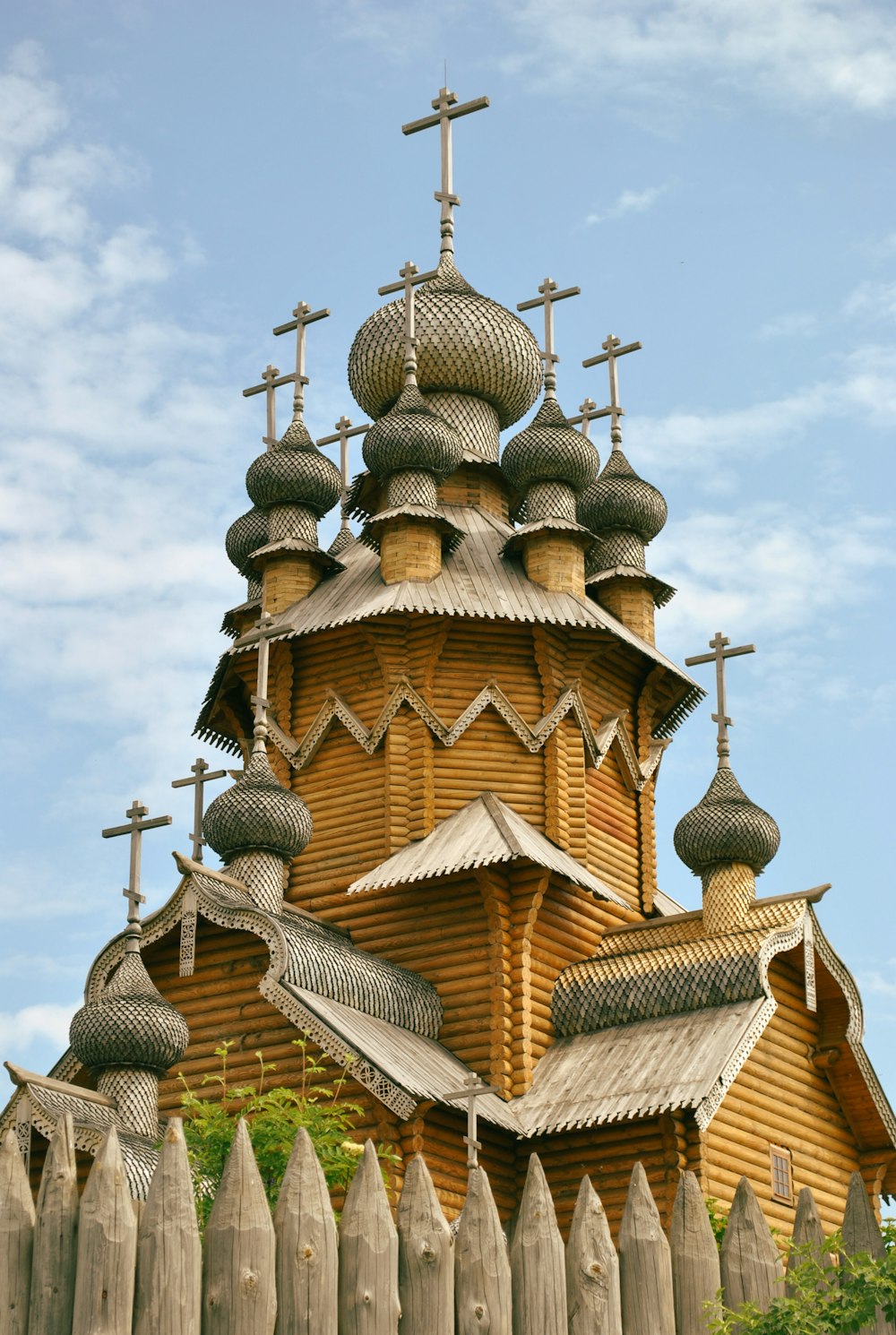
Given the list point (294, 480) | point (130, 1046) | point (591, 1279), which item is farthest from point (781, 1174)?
point (591, 1279)

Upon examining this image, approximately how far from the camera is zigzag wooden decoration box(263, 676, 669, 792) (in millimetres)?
16047

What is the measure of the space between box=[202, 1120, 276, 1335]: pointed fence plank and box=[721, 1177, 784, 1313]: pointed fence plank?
4.78ft

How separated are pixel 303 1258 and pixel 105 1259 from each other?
22.0 inches

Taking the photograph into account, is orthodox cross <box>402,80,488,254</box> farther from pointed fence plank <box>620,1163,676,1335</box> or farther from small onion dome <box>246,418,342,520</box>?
pointed fence plank <box>620,1163,676,1335</box>

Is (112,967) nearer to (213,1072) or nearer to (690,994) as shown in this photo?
(213,1072)

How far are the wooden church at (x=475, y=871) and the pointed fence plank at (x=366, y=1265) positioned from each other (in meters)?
5.52

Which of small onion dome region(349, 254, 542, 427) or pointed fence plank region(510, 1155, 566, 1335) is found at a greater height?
small onion dome region(349, 254, 542, 427)

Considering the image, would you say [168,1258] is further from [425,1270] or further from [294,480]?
[294,480]

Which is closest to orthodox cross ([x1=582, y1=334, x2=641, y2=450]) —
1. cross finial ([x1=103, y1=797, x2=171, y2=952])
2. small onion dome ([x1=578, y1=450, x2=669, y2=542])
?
small onion dome ([x1=578, y1=450, x2=669, y2=542])

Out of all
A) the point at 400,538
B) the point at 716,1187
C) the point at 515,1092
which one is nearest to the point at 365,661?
the point at 400,538

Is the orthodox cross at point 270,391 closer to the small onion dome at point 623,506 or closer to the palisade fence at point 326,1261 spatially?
the small onion dome at point 623,506

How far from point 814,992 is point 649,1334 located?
30.6ft

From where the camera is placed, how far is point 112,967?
14195 millimetres

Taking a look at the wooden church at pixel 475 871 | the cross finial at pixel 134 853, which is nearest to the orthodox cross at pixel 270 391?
the wooden church at pixel 475 871
